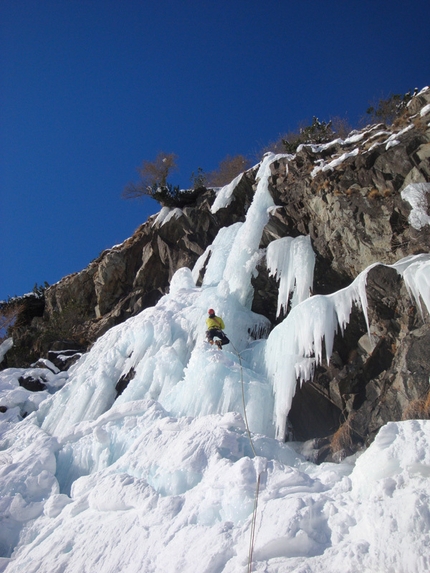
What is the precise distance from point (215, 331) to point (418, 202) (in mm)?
4111

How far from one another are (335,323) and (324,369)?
75 cm

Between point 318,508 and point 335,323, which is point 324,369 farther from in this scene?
point 318,508

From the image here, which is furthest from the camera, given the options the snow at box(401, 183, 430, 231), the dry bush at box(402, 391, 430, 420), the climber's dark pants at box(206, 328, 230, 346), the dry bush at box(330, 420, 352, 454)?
the climber's dark pants at box(206, 328, 230, 346)

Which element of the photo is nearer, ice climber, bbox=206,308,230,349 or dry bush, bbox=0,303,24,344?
ice climber, bbox=206,308,230,349

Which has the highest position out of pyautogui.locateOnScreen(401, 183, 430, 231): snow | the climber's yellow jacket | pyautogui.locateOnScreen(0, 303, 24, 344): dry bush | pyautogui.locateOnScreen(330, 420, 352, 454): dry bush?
pyautogui.locateOnScreen(0, 303, 24, 344): dry bush

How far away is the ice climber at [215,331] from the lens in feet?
22.9

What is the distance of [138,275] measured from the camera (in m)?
12.8

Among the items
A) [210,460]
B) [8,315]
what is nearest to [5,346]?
[8,315]

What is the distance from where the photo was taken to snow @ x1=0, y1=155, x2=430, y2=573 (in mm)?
3010

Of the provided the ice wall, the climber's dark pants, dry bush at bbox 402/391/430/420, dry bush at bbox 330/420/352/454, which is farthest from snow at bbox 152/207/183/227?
dry bush at bbox 402/391/430/420

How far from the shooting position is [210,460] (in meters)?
4.37

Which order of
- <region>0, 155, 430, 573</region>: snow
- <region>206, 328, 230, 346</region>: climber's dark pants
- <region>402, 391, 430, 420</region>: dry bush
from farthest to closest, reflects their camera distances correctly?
<region>206, 328, 230, 346</region>: climber's dark pants, <region>402, 391, 430, 420</region>: dry bush, <region>0, 155, 430, 573</region>: snow

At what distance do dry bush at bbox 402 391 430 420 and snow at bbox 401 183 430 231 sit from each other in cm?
294

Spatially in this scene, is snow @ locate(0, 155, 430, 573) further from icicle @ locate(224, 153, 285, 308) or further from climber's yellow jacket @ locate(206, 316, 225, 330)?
climber's yellow jacket @ locate(206, 316, 225, 330)
